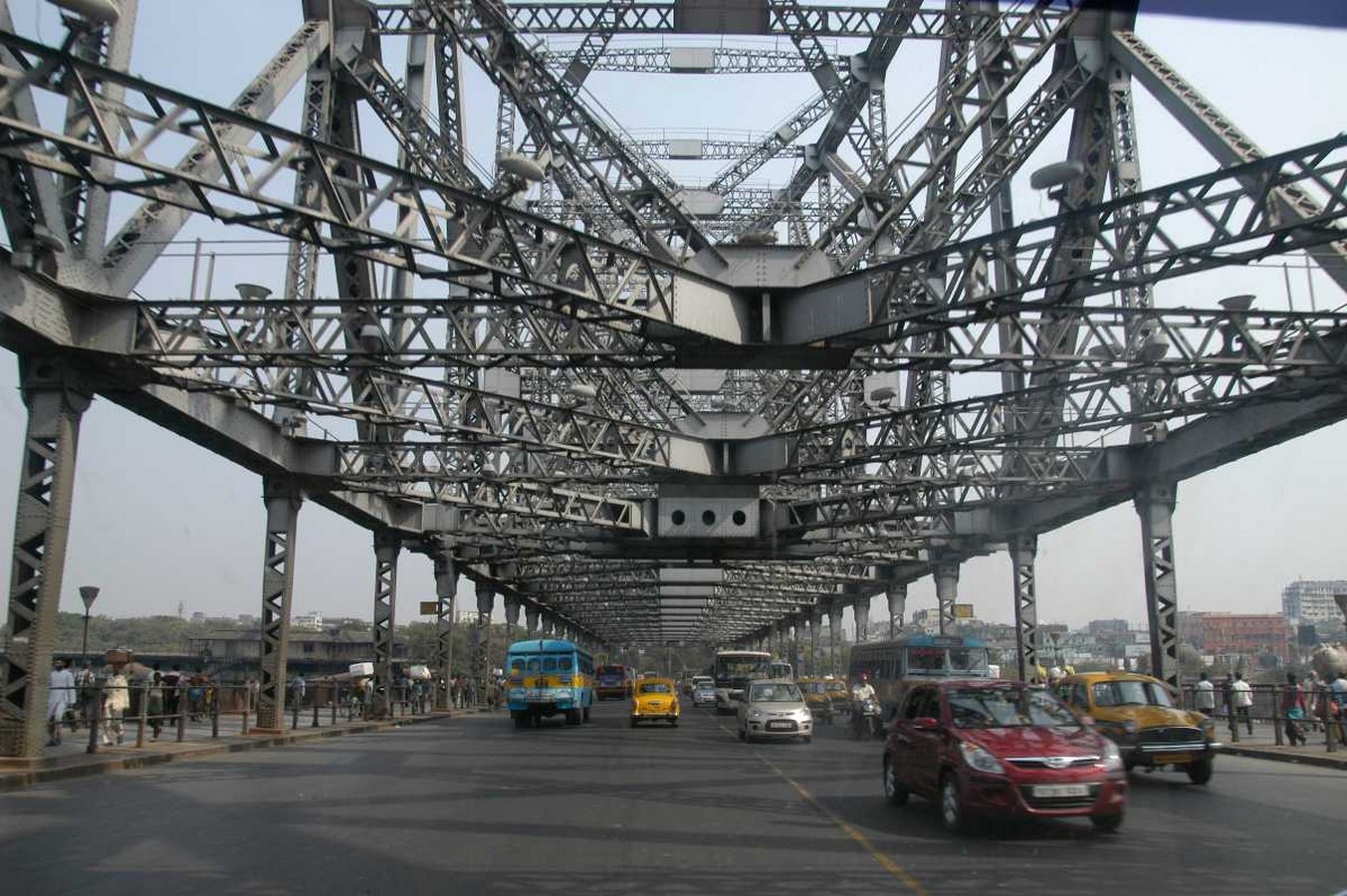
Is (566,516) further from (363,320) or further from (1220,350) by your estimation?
(1220,350)

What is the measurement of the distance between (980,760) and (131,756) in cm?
1704

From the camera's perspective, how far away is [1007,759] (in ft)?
40.3

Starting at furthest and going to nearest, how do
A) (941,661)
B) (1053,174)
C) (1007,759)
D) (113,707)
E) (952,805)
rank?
(941,661), (113,707), (1053,174), (952,805), (1007,759)

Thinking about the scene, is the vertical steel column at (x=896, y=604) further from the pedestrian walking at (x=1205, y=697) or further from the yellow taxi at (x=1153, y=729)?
the yellow taxi at (x=1153, y=729)

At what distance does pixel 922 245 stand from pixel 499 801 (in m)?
12.1

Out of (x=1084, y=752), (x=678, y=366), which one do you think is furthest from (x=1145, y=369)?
(x=1084, y=752)

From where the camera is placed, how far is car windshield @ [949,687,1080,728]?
1347 cm

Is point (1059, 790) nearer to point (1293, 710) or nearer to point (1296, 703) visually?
point (1293, 710)

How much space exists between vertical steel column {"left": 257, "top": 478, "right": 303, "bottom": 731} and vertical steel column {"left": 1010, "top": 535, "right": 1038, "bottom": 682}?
86.0ft

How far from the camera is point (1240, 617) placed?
4941cm

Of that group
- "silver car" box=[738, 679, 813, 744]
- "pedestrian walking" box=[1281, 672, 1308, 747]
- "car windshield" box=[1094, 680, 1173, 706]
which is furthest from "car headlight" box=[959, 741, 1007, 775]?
"silver car" box=[738, 679, 813, 744]

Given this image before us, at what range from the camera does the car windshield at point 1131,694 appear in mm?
19484

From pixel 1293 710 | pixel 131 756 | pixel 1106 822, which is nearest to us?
pixel 1106 822

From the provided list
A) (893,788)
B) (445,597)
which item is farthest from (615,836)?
(445,597)
